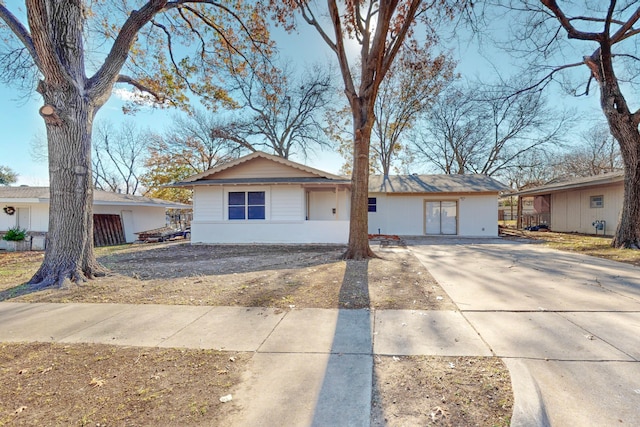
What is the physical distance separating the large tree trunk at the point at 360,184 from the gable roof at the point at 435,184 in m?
9.18

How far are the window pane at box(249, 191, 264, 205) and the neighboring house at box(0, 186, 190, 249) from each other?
8.56m

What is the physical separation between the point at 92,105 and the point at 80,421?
6.92 m

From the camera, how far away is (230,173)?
1388 centimetres

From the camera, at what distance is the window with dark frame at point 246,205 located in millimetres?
13445

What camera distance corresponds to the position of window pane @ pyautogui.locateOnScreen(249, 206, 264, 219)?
1345 centimetres

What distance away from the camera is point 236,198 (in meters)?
13.6

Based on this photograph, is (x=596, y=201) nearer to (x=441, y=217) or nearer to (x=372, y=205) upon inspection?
(x=441, y=217)

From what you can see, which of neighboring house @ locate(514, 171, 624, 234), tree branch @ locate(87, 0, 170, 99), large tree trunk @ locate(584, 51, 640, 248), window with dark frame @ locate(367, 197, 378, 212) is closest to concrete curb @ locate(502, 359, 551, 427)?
tree branch @ locate(87, 0, 170, 99)

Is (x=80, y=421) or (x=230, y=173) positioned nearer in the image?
(x=80, y=421)


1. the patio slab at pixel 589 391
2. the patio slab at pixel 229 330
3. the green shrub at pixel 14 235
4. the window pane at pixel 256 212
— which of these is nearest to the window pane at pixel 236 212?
the window pane at pixel 256 212

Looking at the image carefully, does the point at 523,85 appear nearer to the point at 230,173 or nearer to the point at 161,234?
the point at 230,173

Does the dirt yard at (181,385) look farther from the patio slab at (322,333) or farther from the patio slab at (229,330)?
the patio slab at (322,333)

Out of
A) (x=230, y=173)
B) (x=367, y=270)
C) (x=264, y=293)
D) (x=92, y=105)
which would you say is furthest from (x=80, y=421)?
(x=230, y=173)

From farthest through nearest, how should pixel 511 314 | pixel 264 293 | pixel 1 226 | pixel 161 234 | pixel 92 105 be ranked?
1. pixel 161 234
2. pixel 1 226
3. pixel 92 105
4. pixel 264 293
5. pixel 511 314
